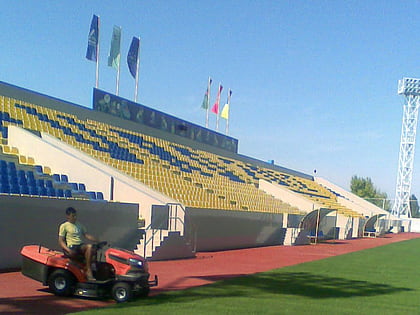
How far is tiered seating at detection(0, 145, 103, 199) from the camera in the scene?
45.0 feet

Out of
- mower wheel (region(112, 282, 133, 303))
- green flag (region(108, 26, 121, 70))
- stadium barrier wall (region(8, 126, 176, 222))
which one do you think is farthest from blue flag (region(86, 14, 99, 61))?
mower wheel (region(112, 282, 133, 303))

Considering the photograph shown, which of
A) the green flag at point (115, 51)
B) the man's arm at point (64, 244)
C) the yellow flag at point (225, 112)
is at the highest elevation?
the green flag at point (115, 51)

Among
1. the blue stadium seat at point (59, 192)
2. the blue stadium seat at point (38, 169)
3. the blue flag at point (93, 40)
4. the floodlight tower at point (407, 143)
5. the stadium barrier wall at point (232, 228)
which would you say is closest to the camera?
the blue stadium seat at point (59, 192)

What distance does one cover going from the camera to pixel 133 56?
30.2 m

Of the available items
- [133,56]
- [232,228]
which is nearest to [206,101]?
[133,56]

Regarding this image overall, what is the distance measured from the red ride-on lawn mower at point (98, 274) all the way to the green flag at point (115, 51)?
21.0 metres

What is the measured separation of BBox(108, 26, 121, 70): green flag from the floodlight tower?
46.9 meters

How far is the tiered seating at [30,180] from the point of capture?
540 inches

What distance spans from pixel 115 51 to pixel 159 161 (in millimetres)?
6986

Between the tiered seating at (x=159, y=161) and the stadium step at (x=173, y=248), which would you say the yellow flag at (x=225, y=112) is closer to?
the tiered seating at (x=159, y=161)

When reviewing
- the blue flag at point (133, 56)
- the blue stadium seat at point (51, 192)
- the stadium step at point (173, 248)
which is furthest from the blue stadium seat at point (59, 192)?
the blue flag at point (133, 56)

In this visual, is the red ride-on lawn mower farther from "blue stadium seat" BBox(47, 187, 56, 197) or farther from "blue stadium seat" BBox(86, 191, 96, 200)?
"blue stadium seat" BBox(86, 191, 96, 200)

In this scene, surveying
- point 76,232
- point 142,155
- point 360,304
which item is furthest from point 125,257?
point 142,155

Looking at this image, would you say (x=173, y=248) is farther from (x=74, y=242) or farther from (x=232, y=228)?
(x=74, y=242)
